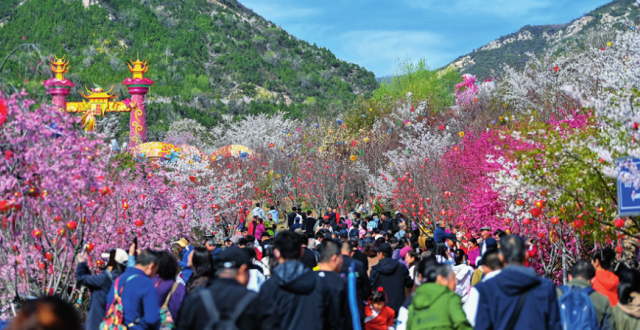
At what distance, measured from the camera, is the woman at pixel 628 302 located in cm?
589

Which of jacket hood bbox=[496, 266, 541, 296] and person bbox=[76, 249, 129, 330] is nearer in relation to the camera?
jacket hood bbox=[496, 266, 541, 296]

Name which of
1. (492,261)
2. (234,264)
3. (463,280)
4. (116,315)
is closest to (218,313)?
(234,264)

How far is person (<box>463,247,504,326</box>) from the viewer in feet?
17.1

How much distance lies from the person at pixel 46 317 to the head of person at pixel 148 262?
303 cm

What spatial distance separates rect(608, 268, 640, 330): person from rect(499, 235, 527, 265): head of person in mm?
1616

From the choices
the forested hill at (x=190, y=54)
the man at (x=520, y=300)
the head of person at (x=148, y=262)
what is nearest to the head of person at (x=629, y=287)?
the man at (x=520, y=300)

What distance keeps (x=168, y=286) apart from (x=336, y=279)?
1.65m

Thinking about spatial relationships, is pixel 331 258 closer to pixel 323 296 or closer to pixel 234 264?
pixel 323 296

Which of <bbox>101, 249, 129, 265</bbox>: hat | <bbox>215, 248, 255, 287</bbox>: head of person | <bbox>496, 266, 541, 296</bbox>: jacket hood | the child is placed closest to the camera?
<bbox>215, 248, 255, 287</bbox>: head of person

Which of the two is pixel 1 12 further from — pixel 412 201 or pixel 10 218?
pixel 10 218

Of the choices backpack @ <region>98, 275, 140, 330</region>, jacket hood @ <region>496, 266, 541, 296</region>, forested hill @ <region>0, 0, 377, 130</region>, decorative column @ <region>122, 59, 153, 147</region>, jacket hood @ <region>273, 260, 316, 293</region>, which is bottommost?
backpack @ <region>98, 275, 140, 330</region>

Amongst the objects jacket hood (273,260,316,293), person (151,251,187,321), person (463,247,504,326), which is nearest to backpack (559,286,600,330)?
person (463,247,504,326)

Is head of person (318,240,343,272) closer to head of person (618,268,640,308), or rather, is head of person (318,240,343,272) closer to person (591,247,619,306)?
head of person (618,268,640,308)

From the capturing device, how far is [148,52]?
92.6 metres
